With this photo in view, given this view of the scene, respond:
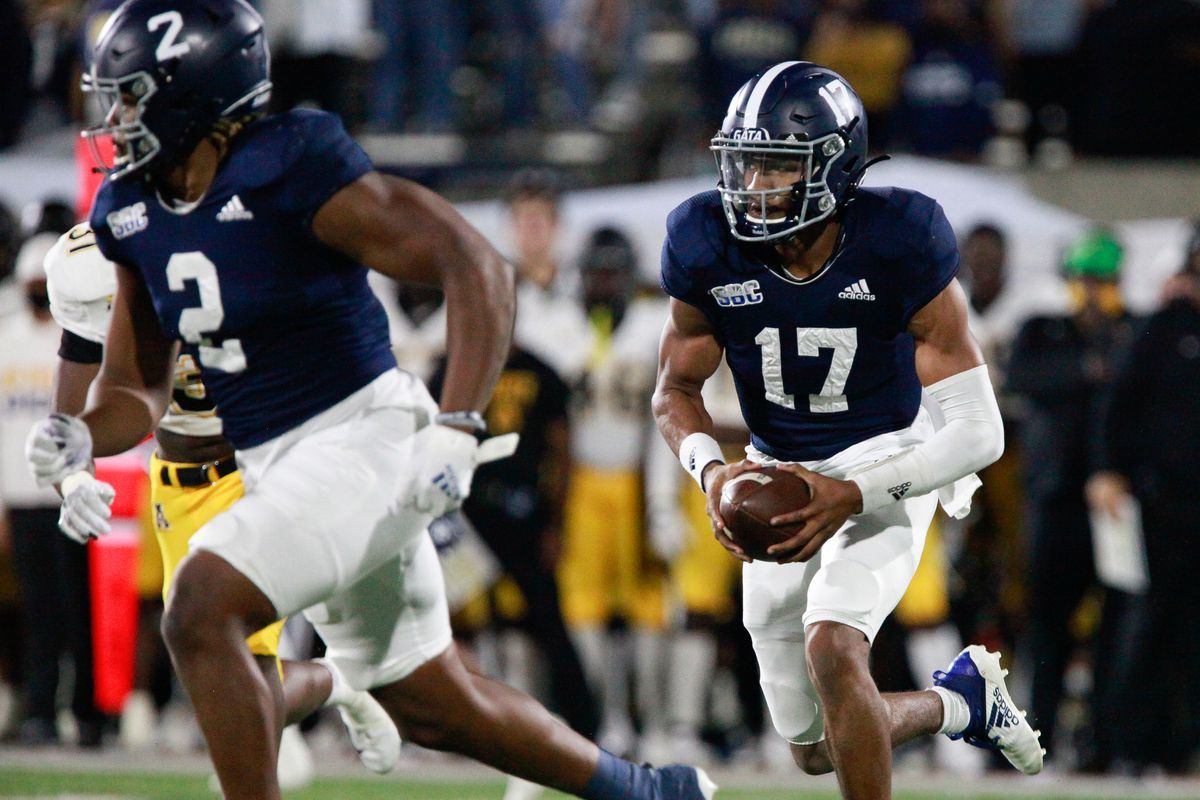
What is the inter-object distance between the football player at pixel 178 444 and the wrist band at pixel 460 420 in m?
0.99

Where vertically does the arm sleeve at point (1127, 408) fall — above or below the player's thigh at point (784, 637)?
below

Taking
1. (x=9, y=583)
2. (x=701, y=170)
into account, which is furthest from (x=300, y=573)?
(x=701, y=170)

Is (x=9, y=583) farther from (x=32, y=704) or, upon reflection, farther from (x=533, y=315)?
(x=533, y=315)

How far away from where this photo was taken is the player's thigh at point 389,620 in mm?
3877

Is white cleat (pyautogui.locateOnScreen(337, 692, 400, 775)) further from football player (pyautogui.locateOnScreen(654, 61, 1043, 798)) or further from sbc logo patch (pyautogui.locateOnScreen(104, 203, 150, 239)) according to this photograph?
sbc logo patch (pyautogui.locateOnScreen(104, 203, 150, 239))

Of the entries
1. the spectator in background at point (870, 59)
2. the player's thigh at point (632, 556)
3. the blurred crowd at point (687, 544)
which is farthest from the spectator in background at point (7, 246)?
the spectator in background at point (870, 59)

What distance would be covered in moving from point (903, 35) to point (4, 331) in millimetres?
4294

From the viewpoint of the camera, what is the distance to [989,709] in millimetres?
4312

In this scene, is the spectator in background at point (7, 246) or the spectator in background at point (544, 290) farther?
the spectator in background at point (7, 246)

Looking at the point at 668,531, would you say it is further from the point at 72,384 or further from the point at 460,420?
the point at 460,420

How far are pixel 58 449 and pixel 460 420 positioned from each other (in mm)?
853

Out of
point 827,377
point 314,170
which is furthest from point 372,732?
point 314,170

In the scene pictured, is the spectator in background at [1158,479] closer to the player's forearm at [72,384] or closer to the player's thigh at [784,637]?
the player's thigh at [784,637]

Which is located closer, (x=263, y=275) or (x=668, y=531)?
(x=263, y=275)
